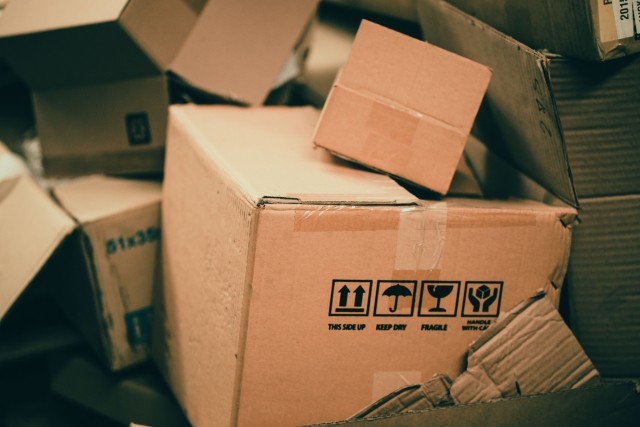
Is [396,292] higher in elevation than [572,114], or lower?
lower

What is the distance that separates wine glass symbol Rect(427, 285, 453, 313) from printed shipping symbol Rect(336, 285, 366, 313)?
11 centimetres

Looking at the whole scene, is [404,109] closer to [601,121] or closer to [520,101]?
[520,101]

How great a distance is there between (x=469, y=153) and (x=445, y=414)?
0.64 m

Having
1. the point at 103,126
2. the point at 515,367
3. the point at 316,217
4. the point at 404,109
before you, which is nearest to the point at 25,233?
the point at 103,126

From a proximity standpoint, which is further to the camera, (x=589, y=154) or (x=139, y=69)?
(x=139, y=69)

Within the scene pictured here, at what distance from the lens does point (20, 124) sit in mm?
1594

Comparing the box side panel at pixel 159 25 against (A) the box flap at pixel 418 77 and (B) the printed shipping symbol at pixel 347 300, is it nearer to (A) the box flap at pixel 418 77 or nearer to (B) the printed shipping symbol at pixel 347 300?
(A) the box flap at pixel 418 77

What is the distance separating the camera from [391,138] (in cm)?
105

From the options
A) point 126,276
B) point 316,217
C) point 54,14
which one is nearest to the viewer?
point 316,217

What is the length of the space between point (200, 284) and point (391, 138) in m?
0.40

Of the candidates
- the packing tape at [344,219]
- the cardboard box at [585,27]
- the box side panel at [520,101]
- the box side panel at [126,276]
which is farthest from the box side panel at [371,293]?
the box side panel at [126,276]

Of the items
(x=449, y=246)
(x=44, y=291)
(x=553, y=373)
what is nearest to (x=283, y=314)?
(x=449, y=246)

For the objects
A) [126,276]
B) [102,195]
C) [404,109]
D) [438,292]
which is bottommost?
[126,276]

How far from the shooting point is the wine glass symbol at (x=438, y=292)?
1.01 metres
